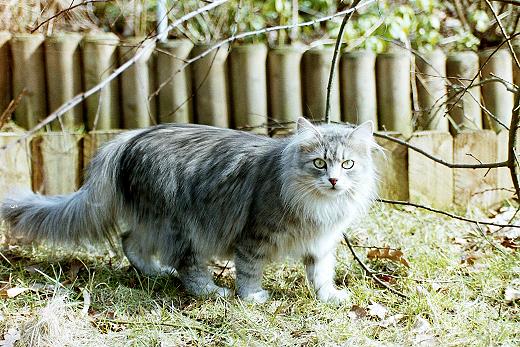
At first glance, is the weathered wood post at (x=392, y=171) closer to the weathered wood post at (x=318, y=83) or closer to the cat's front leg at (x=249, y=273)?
the weathered wood post at (x=318, y=83)

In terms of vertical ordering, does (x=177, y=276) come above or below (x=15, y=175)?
below

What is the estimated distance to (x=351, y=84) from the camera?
5.75 metres

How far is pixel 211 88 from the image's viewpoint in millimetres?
5719

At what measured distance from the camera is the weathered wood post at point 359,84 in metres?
5.73

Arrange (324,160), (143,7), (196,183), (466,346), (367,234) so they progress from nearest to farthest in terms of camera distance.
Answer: (466,346) < (324,160) < (196,183) < (367,234) < (143,7)

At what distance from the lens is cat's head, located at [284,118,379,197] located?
3.94m

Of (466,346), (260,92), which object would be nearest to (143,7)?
(260,92)

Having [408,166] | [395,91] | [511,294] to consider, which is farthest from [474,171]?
[511,294]

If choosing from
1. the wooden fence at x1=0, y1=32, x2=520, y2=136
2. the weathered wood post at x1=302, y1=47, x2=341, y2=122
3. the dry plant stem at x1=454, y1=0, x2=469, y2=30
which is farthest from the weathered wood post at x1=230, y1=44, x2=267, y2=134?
the dry plant stem at x1=454, y1=0, x2=469, y2=30

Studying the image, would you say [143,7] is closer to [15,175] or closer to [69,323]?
[15,175]

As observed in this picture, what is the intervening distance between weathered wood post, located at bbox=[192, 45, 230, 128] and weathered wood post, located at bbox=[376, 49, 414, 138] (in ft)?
4.14

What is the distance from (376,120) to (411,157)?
420 millimetres

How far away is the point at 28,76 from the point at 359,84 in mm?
2620

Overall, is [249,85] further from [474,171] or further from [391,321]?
[391,321]
